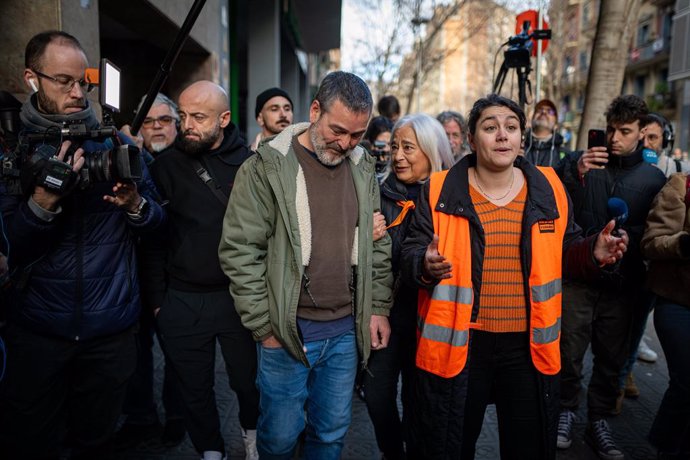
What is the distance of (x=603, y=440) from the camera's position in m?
3.40

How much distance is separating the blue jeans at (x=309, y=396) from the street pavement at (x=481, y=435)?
831 millimetres

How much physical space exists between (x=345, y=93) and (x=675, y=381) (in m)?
2.51

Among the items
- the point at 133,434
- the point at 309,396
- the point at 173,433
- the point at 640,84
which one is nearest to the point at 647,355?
the point at 309,396

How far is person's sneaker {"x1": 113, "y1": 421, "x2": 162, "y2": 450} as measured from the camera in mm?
3340

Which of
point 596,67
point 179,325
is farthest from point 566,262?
point 596,67

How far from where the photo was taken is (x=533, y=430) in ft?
8.20

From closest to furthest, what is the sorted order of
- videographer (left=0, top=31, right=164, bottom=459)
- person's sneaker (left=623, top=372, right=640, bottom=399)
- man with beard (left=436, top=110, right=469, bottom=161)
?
videographer (left=0, top=31, right=164, bottom=459) → person's sneaker (left=623, top=372, right=640, bottom=399) → man with beard (left=436, top=110, right=469, bottom=161)

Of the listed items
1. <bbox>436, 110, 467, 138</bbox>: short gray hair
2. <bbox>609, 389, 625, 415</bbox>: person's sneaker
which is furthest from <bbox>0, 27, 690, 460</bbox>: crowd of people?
<bbox>436, 110, 467, 138</bbox>: short gray hair

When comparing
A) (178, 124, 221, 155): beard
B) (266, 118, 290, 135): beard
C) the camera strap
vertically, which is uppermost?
(266, 118, 290, 135): beard

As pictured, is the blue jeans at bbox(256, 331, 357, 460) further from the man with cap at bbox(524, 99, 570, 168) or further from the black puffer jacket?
the man with cap at bbox(524, 99, 570, 168)

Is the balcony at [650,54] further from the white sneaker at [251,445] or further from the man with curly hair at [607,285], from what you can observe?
the white sneaker at [251,445]

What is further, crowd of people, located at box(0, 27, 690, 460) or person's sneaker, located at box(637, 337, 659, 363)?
person's sneaker, located at box(637, 337, 659, 363)

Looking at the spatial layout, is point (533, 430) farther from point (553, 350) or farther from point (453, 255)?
point (453, 255)

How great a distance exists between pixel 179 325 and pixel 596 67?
5.91 metres
